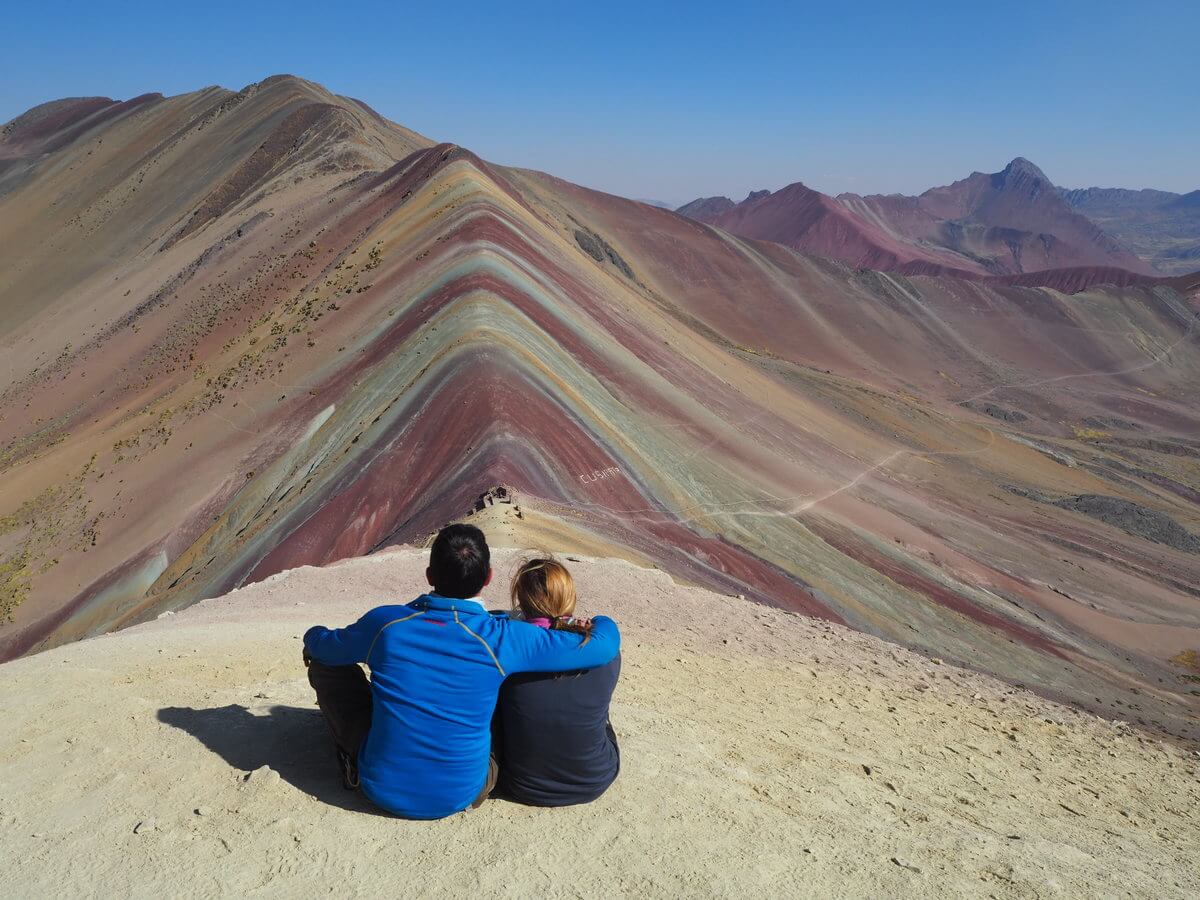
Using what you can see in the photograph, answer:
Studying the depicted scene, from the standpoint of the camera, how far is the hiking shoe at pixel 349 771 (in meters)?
3.87

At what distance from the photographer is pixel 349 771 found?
3879 millimetres

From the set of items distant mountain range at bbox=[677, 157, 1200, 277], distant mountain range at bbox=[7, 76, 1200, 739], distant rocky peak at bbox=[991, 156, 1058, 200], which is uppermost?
distant rocky peak at bbox=[991, 156, 1058, 200]

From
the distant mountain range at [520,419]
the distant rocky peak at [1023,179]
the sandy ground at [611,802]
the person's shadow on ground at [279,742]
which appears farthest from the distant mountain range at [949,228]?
the person's shadow on ground at [279,742]

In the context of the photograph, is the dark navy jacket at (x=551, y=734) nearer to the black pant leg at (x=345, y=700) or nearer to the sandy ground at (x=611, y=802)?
the sandy ground at (x=611, y=802)

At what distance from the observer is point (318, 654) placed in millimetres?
3830

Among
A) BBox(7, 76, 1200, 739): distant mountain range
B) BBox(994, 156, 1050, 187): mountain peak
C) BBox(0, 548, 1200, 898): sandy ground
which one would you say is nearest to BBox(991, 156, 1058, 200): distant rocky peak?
BBox(994, 156, 1050, 187): mountain peak

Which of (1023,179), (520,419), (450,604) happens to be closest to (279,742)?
(450,604)

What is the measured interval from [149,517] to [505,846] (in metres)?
18.8

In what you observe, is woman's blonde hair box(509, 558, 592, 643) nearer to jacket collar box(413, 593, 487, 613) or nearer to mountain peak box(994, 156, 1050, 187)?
jacket collar box(413, 593, 487, 613)

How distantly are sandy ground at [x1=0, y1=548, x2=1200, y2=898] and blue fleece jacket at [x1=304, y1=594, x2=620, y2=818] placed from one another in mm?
208

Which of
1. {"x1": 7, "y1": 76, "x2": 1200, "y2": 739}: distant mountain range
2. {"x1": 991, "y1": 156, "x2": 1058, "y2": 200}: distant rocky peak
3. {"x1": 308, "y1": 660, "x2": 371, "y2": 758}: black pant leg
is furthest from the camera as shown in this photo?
{"x1": 991, "y1": 156, "x2": 1058, "y2": 200}: distant rocky peak

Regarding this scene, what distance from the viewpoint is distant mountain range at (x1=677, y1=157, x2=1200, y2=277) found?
111 meters

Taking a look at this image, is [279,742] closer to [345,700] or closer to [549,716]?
[345,700]

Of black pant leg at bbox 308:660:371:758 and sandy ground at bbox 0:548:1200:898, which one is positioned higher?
black pant leg at bbox 308:660:371:758
